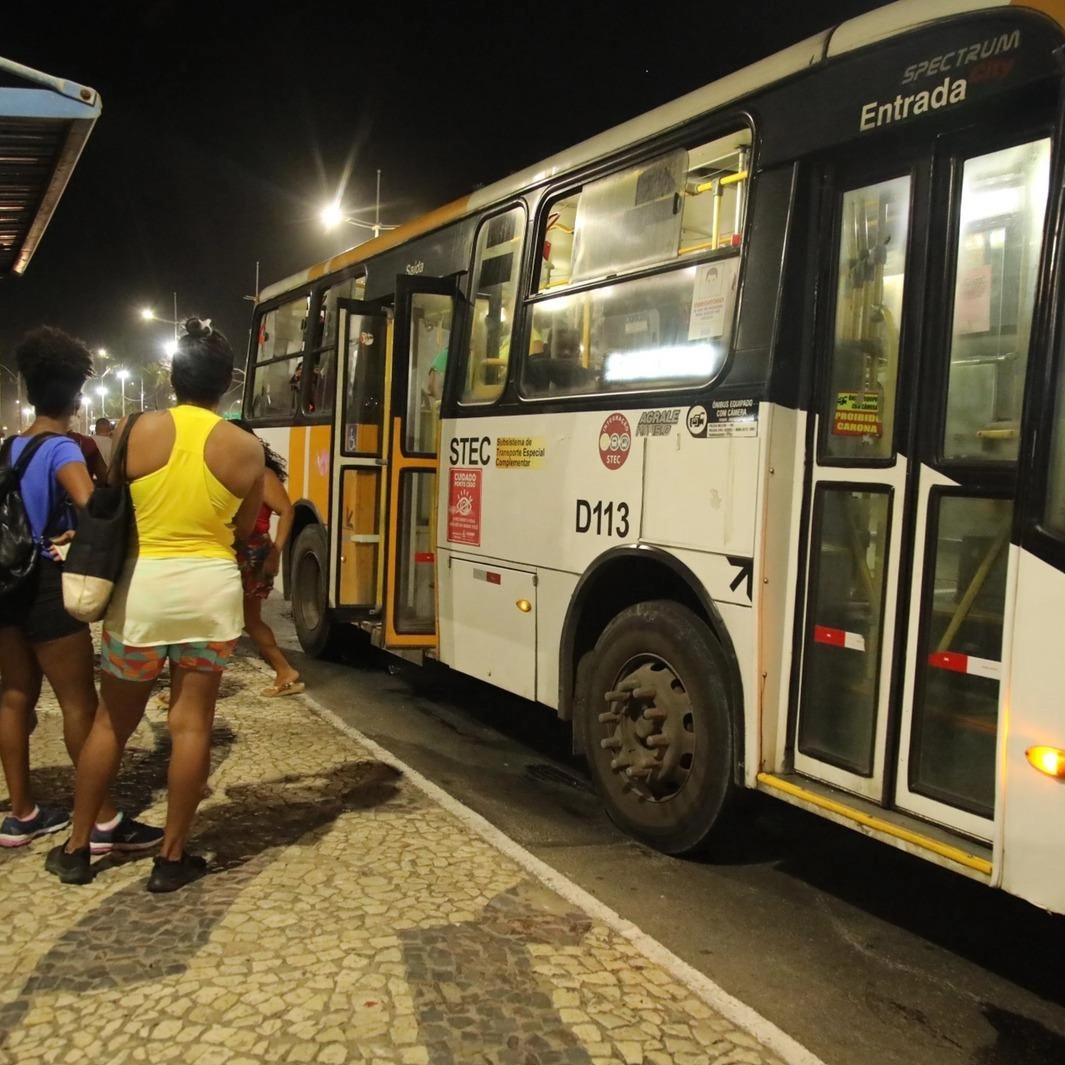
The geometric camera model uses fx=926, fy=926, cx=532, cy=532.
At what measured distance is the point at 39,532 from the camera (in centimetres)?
360

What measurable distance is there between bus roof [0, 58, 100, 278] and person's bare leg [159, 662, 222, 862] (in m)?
2.85

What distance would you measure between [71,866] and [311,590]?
442 centimetres

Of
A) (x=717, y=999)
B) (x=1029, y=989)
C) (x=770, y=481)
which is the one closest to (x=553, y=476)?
(x=770, y=481)

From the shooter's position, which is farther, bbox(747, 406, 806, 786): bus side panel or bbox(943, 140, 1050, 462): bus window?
bbox(747, 406, 806, 786): bus side panel

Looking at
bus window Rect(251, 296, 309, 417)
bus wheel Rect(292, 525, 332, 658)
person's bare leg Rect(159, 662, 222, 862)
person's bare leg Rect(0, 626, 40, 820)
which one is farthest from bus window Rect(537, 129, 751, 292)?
bus window Rect(251, 296, 309, 417)

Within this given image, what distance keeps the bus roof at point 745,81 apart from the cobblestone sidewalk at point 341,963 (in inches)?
122

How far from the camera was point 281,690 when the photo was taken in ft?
20.6

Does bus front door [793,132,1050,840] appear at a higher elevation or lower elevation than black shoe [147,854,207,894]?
higher

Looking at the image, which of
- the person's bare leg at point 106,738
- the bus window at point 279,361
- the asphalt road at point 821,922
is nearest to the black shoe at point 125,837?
the person's bare leg at point 106,738

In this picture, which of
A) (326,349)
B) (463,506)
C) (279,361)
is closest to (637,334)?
(463,506)

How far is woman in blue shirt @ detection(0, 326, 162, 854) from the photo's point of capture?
3580 millimetres

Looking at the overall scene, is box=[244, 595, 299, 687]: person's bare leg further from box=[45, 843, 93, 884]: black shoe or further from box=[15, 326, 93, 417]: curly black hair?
box=[45, 843, 93, 884]: black shoe

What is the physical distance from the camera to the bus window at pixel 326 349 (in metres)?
7.39

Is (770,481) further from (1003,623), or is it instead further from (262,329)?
(262,329)
